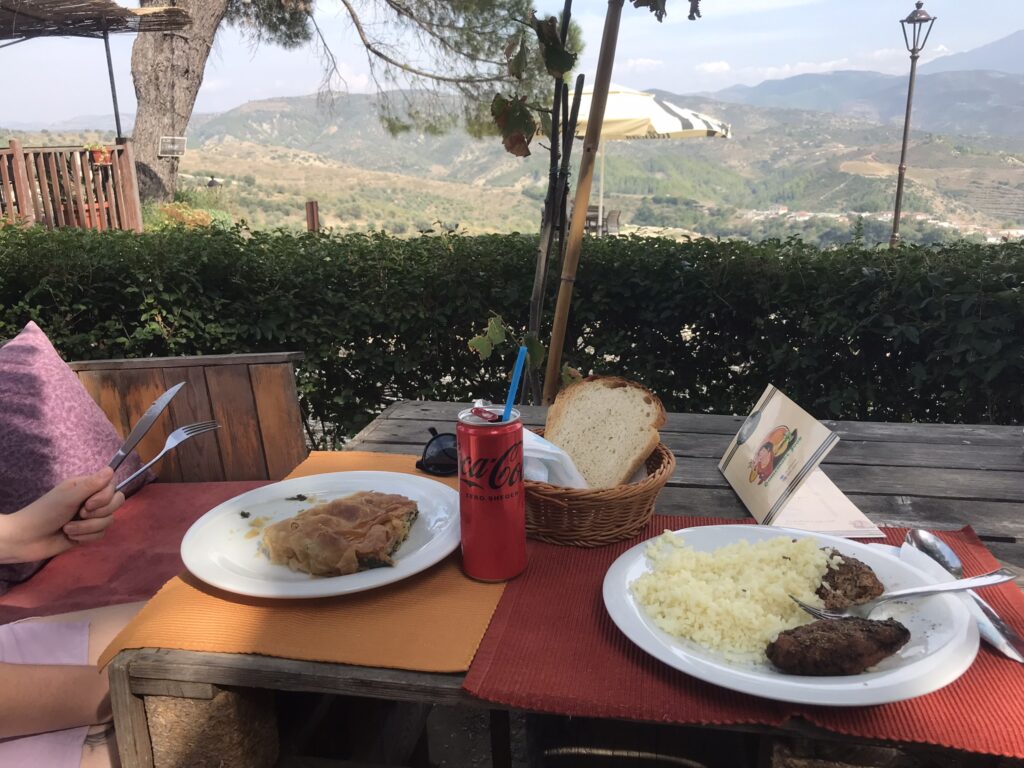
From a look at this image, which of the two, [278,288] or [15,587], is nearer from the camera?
[15,587]

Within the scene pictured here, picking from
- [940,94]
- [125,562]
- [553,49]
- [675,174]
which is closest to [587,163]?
[553,49]

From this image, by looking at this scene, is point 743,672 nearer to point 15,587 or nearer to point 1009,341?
point 15,587

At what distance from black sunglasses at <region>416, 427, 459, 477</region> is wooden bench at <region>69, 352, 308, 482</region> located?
0.77 m

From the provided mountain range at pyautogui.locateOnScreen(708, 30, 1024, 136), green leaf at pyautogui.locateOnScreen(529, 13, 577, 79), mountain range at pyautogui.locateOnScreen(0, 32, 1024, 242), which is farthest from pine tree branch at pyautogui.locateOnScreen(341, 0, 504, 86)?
mountain range at pyautogui.locateOnScreen(708, 30, 1024, 136)

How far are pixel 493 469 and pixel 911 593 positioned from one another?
0.54m

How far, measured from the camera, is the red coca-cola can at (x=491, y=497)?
892 mm

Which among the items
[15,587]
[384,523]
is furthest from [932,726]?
[15,587]

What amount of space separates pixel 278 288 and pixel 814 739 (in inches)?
121

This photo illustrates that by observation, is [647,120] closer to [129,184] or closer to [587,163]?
[129,184]

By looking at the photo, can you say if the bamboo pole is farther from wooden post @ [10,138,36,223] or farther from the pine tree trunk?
the pine tree trunk

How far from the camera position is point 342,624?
909 millimetres

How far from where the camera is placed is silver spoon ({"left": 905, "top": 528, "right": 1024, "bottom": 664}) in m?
0.80

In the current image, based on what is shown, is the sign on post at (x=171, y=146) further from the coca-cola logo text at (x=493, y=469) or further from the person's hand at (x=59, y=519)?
the coca-cola logo text at (x=493, y=469)

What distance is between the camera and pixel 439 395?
11.2ft
